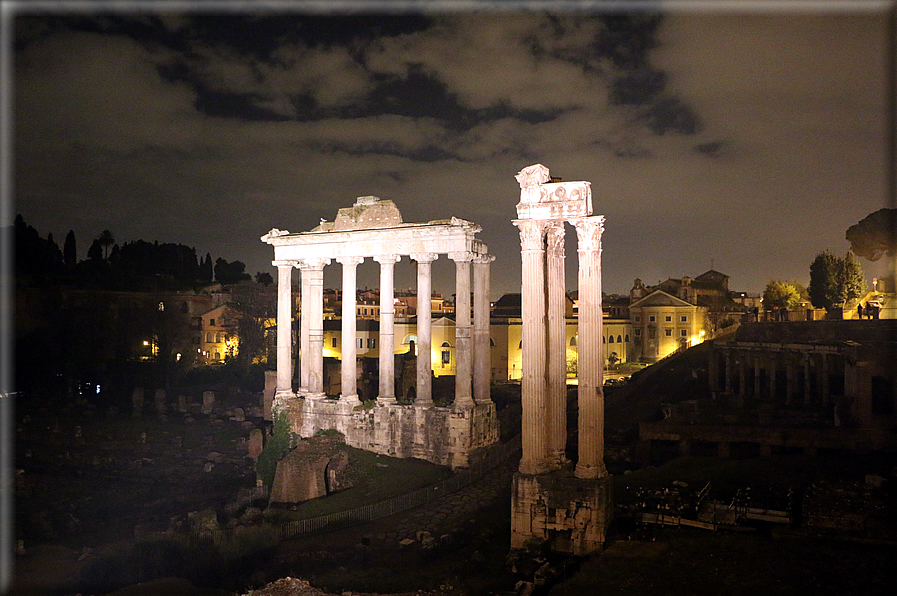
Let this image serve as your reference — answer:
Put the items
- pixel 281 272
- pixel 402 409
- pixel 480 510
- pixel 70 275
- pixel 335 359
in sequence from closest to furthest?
pixel 480 510 < pixel 402 409 < pixel 281 272 < pixel 335 359 < pixel 70 275

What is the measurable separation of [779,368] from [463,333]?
2237 cm

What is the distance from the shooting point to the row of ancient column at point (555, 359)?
16391 millimetres

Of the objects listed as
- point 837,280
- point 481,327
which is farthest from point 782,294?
point 481,327

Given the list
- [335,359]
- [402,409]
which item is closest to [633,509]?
[402,409]

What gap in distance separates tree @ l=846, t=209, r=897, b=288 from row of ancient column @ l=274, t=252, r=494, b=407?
31695mm

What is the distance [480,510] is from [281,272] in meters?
13.1

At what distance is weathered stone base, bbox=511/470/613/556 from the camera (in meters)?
16.0

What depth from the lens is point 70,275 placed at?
179 feet

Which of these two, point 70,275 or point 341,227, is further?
point 70,275

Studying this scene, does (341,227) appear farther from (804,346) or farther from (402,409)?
(804,346)

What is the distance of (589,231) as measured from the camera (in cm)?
1631

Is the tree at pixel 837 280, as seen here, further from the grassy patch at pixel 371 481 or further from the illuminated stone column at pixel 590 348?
the illuminated stone column at pixel 590 348

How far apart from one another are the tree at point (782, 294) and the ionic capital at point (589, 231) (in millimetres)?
55775

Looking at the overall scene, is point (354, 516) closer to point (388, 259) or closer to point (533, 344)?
point (533, 344)
